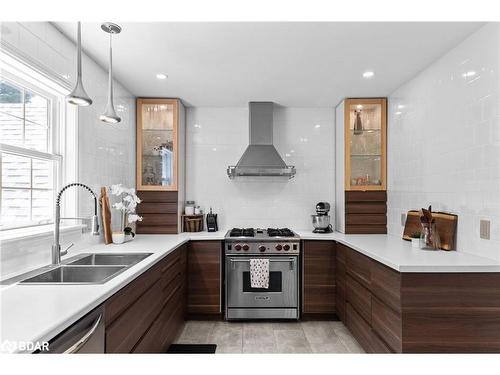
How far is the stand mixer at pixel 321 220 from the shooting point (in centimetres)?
358

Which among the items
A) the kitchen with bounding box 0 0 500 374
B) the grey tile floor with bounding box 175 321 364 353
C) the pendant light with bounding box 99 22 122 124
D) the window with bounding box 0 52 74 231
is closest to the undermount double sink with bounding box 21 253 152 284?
the kitchen with bounding box 0 0 500 374

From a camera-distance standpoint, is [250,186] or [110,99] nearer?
[110,99]

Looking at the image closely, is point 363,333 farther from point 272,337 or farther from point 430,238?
point 430,238

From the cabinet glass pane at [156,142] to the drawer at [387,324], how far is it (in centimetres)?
247

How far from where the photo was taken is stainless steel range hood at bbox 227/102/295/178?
3621mm

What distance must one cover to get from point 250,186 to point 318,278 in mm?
1397

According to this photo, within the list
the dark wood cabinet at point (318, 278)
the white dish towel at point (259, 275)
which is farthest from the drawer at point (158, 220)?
the dark wood cabinet at point (318, 278)

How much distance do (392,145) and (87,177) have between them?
3063 millimetres

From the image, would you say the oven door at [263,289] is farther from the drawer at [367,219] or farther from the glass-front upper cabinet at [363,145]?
the glass-front upper cabinet at [363,145]

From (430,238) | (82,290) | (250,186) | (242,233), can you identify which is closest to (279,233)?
(242,233)

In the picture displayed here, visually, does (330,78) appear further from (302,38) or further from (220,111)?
(220,111)

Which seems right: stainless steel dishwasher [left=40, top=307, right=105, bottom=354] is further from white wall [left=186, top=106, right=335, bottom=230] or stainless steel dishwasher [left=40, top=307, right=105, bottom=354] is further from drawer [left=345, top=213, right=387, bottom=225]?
drawer [left=345, top=213, right=387, bottom=225]

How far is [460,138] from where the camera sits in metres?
2.22
